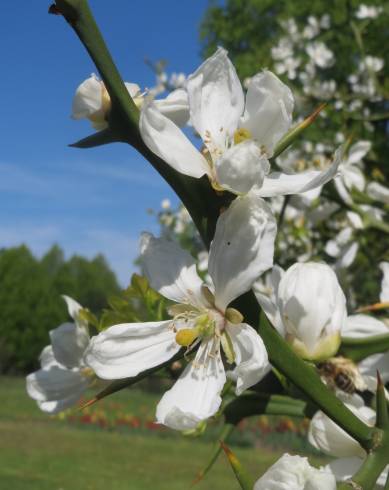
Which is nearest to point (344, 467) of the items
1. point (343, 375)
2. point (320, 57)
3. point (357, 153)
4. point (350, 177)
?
point (343, 375)

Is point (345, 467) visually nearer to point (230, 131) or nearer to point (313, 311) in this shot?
point (313, 311)

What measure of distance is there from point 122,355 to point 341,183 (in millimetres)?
1688

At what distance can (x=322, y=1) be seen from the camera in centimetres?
1739

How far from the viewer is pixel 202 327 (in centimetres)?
89

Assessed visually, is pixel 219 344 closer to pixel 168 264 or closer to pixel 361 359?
pixel 168 264

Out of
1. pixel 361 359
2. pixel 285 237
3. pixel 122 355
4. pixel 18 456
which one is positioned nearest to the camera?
pixel 122 355

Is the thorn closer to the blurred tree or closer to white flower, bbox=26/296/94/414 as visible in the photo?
white flower, bbox=26/296/94/414

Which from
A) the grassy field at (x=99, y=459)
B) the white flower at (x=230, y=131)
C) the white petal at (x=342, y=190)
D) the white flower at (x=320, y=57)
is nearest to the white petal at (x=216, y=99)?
the white flower at (x=230, y=131)

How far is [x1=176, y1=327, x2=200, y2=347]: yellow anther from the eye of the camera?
0.87 metres

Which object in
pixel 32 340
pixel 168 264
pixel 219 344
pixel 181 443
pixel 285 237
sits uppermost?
pixel 168 264

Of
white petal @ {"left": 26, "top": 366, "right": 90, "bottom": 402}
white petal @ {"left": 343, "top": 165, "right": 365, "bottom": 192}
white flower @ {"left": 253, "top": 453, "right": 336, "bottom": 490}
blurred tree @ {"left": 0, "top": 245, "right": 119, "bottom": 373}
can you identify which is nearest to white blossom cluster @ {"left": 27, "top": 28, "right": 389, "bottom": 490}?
white flower @ {"left": 253, "top": 453, "right": 336, "bottom": 490}

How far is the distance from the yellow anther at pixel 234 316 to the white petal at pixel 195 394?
75 mm

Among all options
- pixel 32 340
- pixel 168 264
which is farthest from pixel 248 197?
pixel 32 340

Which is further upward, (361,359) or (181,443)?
(361,359)
